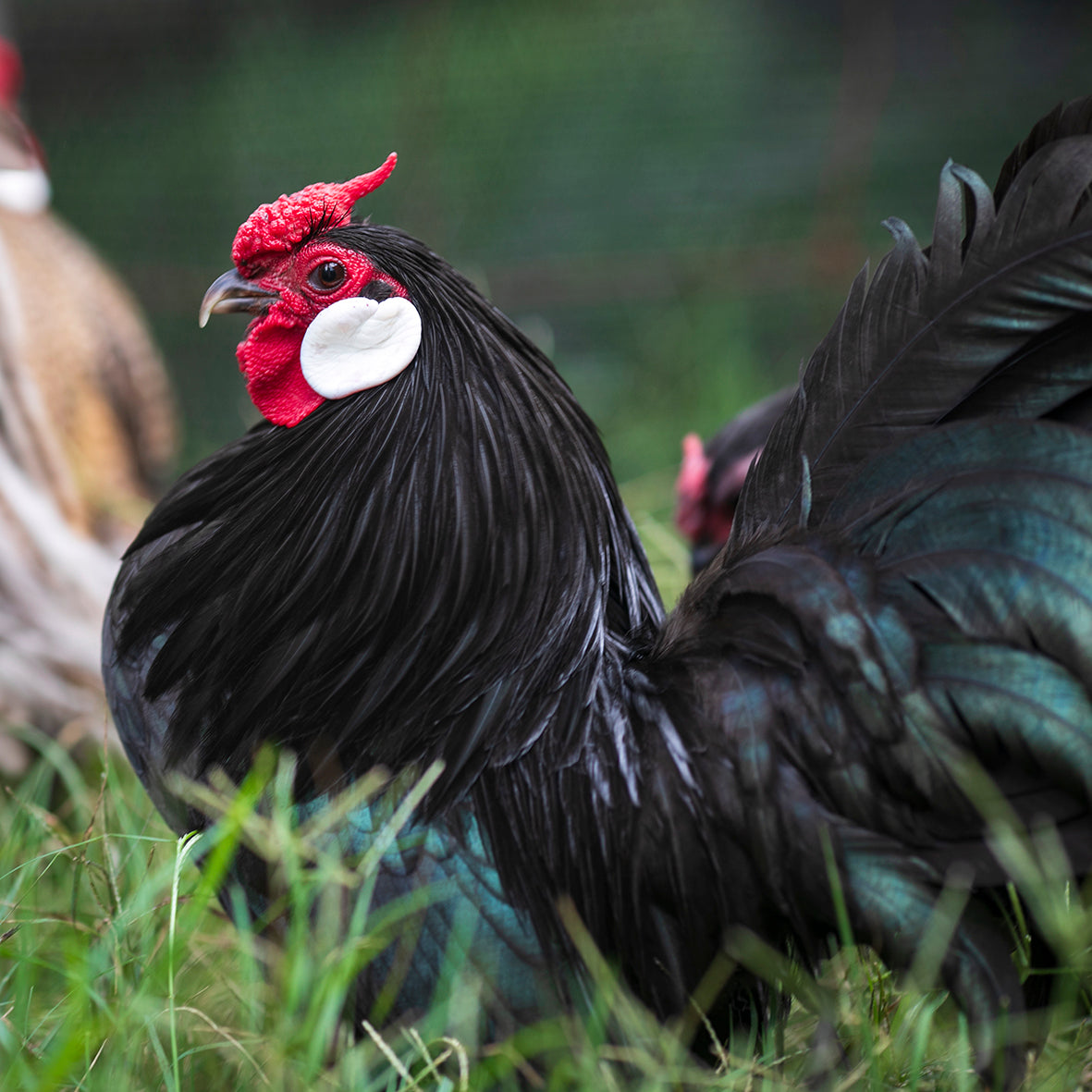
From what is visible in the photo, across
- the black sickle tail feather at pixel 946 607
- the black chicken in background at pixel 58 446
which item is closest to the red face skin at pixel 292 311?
the black sickle tail feather at pixel 946 607

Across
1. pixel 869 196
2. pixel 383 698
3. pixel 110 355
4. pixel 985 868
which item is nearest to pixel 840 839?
→ pixel 985 868

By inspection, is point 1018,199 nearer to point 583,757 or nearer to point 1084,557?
point 1084,557

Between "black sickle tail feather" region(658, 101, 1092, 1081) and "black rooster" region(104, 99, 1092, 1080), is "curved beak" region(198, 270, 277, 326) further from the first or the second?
"black sickle tail feather" region(658, 101, 1092, 1081)

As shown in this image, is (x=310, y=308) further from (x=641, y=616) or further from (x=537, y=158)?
(x=537, y=158)

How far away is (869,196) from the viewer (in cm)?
559

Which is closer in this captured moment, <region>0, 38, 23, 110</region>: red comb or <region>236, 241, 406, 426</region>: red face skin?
<region>236, 241, 406, 426</region>: red face skin

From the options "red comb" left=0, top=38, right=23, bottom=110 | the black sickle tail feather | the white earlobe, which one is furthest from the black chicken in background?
the black sickle tail feather

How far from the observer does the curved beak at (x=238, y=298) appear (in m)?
1.77

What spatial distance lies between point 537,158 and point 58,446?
3.41m

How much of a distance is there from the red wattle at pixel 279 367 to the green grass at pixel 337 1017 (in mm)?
586

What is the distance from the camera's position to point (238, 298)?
5.84 ft

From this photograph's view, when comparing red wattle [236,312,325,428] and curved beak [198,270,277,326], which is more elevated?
curved beak [198,270,277,326]

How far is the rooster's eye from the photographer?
5.59ft

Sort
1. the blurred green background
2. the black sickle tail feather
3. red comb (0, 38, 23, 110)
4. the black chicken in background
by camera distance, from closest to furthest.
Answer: the black sickle tail feather < the black chicken in background < red comb (0, 38, 23, 110) < the blurred green background
